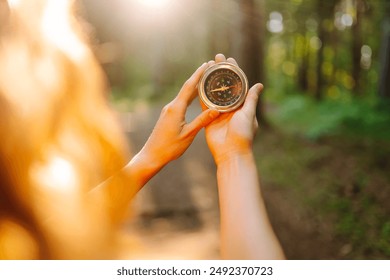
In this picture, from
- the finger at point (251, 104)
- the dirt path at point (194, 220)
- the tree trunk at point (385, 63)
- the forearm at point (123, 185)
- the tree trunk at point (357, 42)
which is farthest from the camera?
the tree trunk at point (357, 42)

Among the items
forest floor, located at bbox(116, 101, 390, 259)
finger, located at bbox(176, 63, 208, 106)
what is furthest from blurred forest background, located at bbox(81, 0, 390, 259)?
finger, located at bbox(176, 63, 208, 106)

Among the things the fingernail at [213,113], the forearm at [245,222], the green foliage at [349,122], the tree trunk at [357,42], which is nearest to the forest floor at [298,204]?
the green foliage at [349,122]

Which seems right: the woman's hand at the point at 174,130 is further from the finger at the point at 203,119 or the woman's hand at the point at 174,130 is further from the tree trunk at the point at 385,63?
the tree trunk at the point at 385,63

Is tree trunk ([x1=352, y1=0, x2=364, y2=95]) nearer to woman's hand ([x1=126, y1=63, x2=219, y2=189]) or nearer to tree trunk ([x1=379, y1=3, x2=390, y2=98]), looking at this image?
tree trunk ([x1=379, y1=3, x2=390, y2=98])

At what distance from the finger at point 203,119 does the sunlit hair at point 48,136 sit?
18.9 inches

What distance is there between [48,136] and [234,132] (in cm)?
95

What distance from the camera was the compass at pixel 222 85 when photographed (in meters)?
2.48

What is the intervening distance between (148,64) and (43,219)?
19101mm

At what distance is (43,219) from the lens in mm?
2037

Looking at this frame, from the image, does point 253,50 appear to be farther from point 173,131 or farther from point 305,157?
point 173,131

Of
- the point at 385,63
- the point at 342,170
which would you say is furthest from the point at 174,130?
the point at 385,63

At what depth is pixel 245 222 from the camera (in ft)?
5.95
